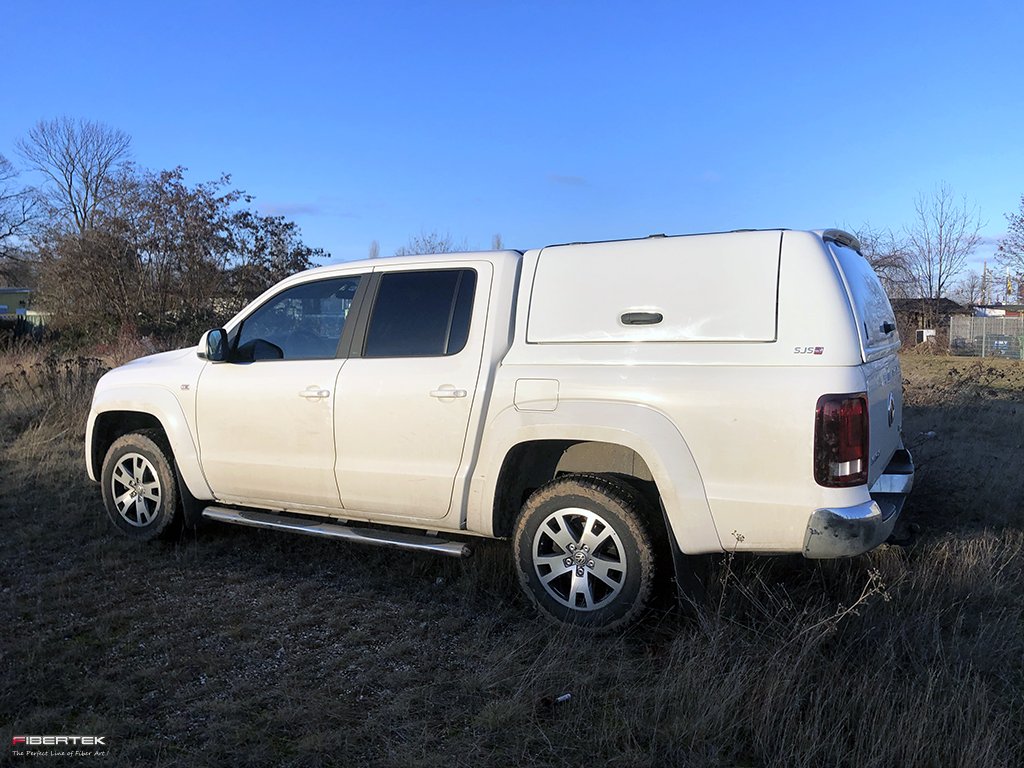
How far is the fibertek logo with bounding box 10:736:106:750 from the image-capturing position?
2896 mm

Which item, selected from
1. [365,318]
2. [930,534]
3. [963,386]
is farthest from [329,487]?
[963,386]

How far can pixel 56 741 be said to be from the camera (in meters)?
2.92

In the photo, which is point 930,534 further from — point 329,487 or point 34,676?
point 34,676

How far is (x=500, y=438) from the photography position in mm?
4047

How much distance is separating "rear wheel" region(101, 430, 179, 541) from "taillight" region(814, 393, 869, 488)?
14.1 feet

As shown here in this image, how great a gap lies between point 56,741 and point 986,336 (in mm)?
36396

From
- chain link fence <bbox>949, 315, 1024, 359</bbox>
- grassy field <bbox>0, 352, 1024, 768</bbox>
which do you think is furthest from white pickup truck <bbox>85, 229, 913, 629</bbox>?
chain link fence <bbox>949, 315, 1024, 359</bbox>

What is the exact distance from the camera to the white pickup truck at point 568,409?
134 inches

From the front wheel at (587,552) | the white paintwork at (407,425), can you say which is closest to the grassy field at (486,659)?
the front wheel at (587,552)

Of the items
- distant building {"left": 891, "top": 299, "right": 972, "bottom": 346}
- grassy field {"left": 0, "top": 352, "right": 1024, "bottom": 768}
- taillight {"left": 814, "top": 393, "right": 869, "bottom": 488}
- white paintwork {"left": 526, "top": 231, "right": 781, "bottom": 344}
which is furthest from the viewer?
distant building {"left": 891, "top": 299, "right": 972, "bottom": 346}

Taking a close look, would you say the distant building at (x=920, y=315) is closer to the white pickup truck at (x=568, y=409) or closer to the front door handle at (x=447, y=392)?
the white pickup truck at (x=568, y=409)

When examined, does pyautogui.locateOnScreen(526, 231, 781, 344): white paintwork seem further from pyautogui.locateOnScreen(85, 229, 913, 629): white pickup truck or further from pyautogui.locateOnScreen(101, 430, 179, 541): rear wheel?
pyautogui.locateOnScreen(101, 430, 179, 541): rear wheel

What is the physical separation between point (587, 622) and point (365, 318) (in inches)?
89.1

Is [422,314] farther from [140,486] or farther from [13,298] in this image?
[13,298]
